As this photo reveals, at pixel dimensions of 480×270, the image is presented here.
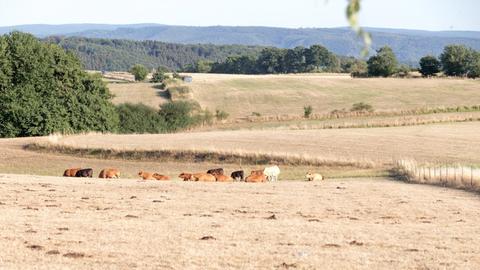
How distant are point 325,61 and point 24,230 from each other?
573 ft

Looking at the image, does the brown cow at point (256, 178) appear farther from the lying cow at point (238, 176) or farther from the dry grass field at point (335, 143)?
the dry grass field at point (335, 143)

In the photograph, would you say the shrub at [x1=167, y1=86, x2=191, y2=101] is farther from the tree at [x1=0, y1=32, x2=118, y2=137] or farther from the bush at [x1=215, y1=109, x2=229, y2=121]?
the tree at [x1=0, y1=32, x2=118, y2=137]

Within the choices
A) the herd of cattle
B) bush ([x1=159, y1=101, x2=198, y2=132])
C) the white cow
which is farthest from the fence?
bush ([x1=159, y1=101, x2=198, y2=132])

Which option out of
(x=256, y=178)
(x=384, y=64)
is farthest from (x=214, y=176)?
(x=384, y=64)

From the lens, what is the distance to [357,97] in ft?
316

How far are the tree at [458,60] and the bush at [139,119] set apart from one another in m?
52.1

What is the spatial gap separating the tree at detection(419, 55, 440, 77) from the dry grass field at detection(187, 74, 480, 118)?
32.9ft

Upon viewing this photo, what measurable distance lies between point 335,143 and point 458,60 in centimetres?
7070

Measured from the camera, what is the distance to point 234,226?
61.1 ft

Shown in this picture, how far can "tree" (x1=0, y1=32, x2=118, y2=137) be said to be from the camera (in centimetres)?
6347

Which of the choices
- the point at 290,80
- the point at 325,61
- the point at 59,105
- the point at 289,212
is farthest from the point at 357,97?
the point at 325,61

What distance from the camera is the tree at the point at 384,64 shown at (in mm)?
120375

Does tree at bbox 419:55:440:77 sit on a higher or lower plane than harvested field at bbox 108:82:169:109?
higher

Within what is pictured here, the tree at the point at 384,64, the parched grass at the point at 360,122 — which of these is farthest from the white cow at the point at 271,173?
the tree at the point at 384,64
